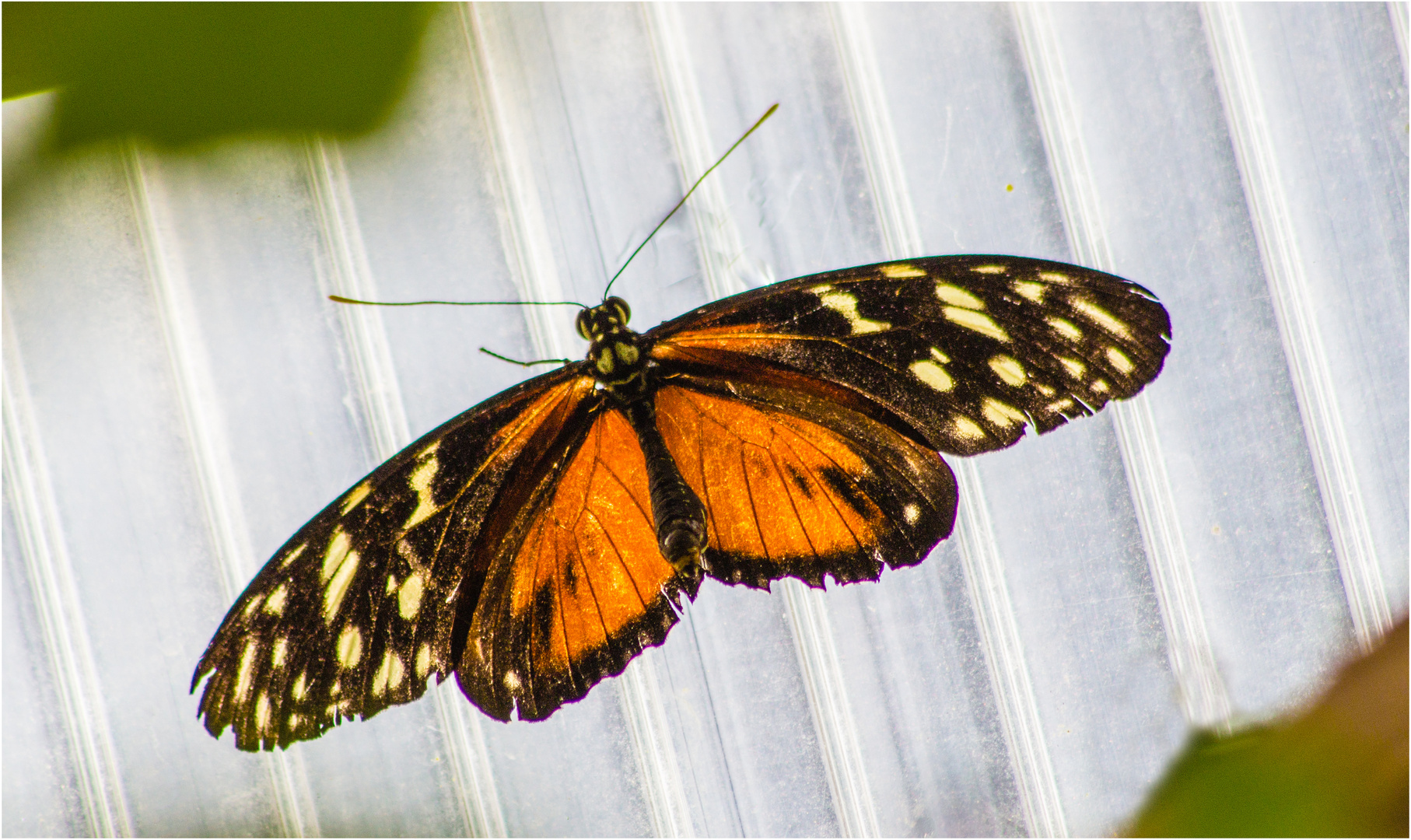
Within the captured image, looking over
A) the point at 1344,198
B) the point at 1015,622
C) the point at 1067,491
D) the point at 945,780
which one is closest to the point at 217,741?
the point at 945,780

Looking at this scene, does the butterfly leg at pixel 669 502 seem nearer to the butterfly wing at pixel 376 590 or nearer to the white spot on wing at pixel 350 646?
the butterfly wing at pixel 376 590

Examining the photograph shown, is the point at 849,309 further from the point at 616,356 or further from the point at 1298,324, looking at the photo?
the point at 1298,324

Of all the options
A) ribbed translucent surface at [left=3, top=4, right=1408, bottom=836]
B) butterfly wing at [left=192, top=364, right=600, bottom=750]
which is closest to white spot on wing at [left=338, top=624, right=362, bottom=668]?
butterfly wing at [left=192, top=364, right=600, bottom=750]

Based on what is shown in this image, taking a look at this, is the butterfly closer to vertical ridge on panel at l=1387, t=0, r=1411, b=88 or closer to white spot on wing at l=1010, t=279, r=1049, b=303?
white spot on wing at l=1010, t=279, r=1049, b=303

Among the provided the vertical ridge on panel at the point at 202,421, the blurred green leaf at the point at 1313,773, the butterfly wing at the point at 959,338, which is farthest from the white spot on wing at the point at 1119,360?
the vertical ridge on panel at the point at 202,421

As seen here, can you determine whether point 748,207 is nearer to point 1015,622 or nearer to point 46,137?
point 1015,622

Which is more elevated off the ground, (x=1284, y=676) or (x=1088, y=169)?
(x=1088, y=169)

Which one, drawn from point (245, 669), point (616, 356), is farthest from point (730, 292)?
point (245, 669)
